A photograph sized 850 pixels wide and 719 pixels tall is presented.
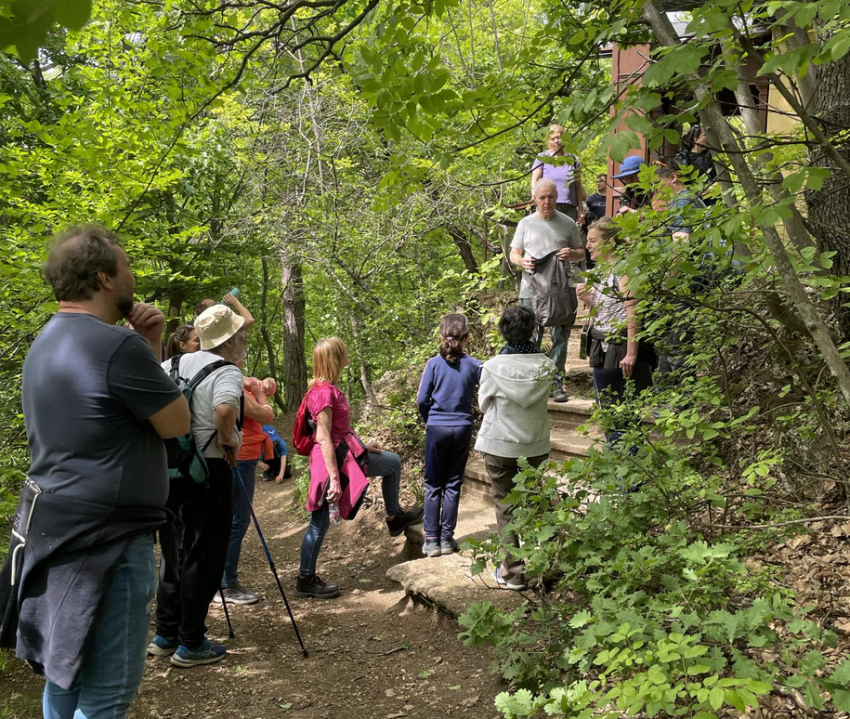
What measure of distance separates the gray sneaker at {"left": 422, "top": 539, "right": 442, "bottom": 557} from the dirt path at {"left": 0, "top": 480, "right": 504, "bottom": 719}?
0.42 m

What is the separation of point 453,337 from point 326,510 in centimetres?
172

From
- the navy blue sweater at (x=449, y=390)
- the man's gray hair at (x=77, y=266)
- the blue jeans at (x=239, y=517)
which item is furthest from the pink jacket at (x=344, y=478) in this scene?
the man's gray hair at (x=77, y=266)

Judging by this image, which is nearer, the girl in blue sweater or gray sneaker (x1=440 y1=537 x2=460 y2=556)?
the girl in blue sweater

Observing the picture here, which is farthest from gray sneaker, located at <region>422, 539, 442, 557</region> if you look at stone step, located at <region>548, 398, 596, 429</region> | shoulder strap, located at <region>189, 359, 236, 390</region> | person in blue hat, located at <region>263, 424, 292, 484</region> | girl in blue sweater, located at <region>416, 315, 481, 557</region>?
shoulder strap, located at <region>189, 359, 236, 390</region>

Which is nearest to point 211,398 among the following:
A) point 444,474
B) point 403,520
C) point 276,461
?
point 444,474

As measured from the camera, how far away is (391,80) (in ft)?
8.69

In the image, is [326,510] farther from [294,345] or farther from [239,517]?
[294,345]

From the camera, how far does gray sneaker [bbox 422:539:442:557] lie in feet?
17.7

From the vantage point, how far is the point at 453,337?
17.4 ft

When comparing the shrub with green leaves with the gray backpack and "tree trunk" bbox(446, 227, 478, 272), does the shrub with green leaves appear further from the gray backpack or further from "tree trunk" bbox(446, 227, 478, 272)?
"tree trunk" bbox(446, 227, 478, 272)

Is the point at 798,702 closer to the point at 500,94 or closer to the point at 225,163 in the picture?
the point at 500,94

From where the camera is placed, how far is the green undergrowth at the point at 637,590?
2318mm

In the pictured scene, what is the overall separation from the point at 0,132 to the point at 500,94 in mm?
8620

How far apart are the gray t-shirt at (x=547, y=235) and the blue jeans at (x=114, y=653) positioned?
4769 millimetres
